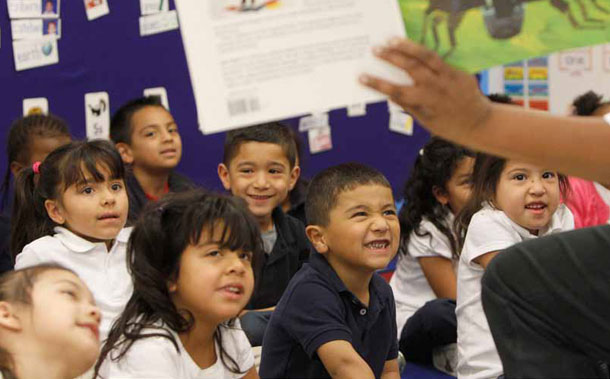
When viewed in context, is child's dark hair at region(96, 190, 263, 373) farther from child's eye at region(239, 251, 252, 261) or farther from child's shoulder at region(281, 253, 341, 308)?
child's shoulder at region(281, 253, 341, 308)

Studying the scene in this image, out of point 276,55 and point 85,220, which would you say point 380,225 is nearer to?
point 85,220

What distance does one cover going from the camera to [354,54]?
1.28 metres

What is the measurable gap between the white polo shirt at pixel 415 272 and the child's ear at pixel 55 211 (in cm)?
114

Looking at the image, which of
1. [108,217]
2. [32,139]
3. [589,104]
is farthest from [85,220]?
[589,104]

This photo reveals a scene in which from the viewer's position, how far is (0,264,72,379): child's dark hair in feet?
5.78

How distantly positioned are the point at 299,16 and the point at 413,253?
1.86 metres

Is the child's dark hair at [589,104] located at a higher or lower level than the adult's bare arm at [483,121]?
lower

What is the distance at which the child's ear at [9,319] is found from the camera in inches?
68.6

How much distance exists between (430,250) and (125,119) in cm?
128

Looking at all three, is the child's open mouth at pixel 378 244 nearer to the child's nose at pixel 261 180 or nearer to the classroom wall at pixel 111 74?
the child's nose at pixel 261 180

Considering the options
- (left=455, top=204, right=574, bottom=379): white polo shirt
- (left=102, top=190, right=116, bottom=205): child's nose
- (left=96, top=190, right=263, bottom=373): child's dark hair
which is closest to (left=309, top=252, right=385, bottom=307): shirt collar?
(left=455, top=204, right=574, bottom=379): white polo shirt

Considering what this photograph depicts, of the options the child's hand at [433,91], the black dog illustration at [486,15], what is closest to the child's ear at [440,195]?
the black dog illustration at [486,15]

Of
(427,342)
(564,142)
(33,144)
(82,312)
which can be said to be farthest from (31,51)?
(564,142)

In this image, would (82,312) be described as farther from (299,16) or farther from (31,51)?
(31,51)
